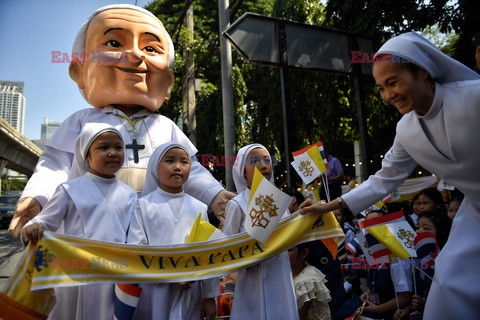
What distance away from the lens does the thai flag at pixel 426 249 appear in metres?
3.45

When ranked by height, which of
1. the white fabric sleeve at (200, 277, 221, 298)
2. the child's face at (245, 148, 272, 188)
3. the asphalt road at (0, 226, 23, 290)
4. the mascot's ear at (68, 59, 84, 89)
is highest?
the mascot's ear at (68, 59, 84, 89)

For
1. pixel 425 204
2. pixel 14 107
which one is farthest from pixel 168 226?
pixel 14 107

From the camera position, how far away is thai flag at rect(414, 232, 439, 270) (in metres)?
3.45

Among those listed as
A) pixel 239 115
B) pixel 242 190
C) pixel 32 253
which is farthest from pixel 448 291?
pixel 239 115

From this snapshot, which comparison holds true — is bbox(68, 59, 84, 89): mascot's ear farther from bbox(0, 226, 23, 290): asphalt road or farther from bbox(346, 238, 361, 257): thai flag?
bbox(346, 238, 361, 257): thai flag

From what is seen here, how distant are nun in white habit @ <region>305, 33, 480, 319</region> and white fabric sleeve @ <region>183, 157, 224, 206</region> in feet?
5.16

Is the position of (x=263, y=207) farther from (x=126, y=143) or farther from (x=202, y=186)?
(x=126, y=143)

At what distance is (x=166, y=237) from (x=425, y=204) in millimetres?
3740

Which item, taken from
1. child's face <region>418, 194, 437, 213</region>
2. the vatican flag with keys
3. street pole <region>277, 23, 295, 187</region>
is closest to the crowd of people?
the vatican flag with keys

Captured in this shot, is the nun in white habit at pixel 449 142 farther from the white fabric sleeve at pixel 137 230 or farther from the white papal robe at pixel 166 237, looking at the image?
the white fabric sleeve at pixel 137 230

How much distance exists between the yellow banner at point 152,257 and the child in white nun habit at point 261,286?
15cm

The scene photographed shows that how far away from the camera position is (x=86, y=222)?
9.34 ft

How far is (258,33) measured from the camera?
6.06 m

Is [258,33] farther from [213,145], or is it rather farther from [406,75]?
[213,145]
